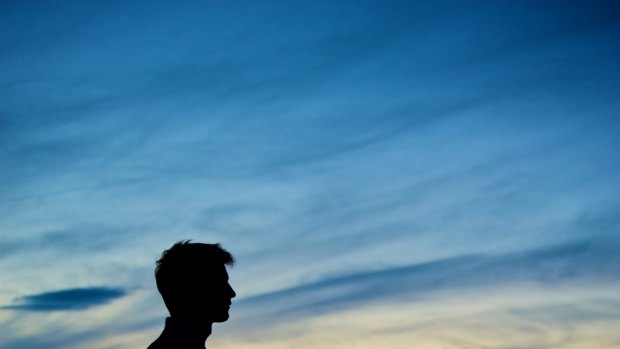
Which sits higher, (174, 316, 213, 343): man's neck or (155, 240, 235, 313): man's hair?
(155, 240, 235, 313): man's hair

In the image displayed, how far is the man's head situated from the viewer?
505 centimetres

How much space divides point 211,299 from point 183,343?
463 mm

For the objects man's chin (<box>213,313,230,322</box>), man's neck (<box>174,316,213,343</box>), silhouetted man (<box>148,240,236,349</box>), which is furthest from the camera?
man's chin (<box>213,313,230,322</box>)

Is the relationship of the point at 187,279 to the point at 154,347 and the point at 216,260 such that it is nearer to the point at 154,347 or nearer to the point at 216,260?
the point at 216,260

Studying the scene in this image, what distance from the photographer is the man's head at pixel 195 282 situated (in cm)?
505

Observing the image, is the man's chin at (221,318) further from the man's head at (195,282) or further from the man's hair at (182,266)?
the man's hair at (182,266)

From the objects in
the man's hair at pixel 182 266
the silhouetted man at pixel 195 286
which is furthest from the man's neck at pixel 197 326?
the man's hair at pixel 182 266

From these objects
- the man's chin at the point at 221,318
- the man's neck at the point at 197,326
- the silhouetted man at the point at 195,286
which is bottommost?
the man's neck at the point at 197,326

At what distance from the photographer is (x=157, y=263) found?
525 cm

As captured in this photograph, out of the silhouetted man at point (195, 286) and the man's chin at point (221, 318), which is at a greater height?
the silhouetted man at point (195, 286)

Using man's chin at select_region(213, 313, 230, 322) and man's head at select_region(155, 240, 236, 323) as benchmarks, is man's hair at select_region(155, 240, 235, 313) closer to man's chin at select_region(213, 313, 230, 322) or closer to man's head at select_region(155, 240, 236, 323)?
man's head at select_region(155, 240, 236, 323)

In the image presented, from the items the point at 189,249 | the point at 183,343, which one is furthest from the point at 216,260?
the point at 183,343

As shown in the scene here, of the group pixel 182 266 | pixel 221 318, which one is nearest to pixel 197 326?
pixel 221 318

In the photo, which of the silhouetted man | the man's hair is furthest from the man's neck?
the man's hair
